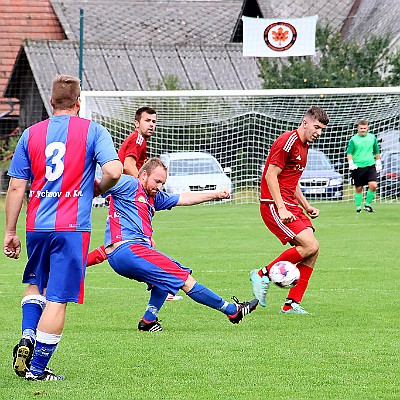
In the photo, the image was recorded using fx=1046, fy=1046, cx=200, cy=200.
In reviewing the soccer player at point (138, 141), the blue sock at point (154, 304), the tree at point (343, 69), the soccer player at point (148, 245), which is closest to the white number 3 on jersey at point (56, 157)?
the soccer player at point (148, 245)

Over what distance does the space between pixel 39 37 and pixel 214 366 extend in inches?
A: 1270

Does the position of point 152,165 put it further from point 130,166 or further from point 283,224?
point 130,166

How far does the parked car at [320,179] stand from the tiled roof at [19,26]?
15.6 m

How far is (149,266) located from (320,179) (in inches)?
640

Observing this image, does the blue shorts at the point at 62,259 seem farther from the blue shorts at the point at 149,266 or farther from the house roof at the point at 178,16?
the house roof at the point at 178,16

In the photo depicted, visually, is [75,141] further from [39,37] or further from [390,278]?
[39,37]

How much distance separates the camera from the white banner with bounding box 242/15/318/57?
26.0 metres

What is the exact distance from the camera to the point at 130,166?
10875mm

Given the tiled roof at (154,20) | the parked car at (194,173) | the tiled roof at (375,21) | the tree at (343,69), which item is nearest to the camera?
the parked car at (194,173)

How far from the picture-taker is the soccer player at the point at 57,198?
247 inches

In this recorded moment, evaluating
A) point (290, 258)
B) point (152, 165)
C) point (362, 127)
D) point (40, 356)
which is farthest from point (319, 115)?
point (362, 127)

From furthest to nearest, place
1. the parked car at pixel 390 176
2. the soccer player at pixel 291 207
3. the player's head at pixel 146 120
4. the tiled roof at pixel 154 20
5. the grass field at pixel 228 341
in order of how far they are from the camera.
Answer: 1. the tiled roof at pixel 154 20
2. the parked car at pixel 390 176
3. the player's head at pixel 146 120
4. the soccer player at pixel 291 207
5. the grass field at pixel 228 341

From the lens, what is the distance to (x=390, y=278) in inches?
456

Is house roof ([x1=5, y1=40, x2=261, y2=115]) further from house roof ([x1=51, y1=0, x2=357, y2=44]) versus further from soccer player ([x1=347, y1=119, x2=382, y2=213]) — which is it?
soccer player ([x1=347, y1=119, x2=382, y2=213])
